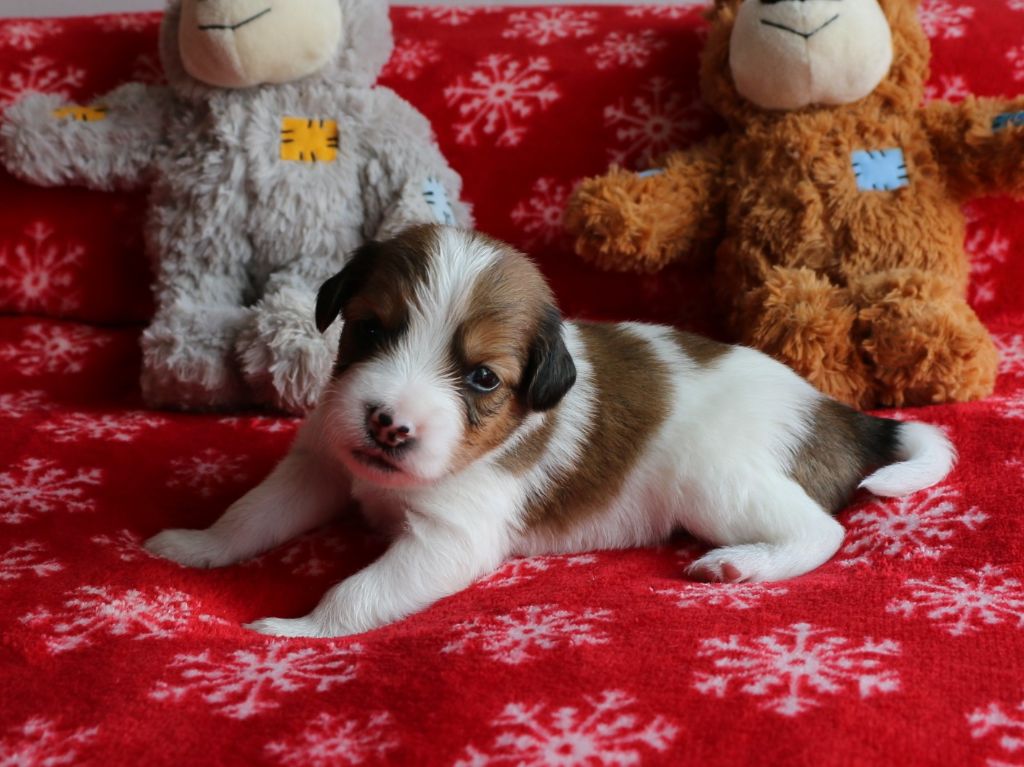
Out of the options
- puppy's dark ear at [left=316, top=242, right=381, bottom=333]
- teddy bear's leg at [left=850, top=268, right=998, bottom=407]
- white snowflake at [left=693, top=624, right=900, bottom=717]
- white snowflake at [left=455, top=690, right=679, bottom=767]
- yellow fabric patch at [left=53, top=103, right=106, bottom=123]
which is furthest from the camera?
yellow fabric patch at [left=53, top=103, right=106, bottom=123]

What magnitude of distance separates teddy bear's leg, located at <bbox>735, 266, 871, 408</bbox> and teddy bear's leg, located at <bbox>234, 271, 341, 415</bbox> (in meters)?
1.03

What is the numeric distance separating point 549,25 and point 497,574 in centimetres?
188

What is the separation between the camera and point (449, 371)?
5.57 ft

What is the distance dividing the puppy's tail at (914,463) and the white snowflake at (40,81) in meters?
2.44

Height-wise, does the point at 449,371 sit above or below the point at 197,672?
above

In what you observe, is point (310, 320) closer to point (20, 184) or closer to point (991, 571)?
point (20, 184)

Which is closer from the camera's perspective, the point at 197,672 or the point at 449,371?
the point at 197,672

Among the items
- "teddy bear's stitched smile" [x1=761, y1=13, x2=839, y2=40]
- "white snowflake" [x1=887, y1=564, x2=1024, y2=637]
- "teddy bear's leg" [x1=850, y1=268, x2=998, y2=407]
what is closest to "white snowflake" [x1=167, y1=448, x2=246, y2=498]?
"white snowflake" [x1=887, y1=564, x2=1024, y2=637]

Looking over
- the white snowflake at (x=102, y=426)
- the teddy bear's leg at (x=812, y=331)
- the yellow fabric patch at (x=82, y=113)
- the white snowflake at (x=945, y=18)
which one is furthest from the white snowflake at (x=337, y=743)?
the white snowflake at (x=945, y=18)

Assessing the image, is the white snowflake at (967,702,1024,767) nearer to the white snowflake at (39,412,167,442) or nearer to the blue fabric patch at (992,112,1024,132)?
the blue fabric patch at (992,112,1024,132)

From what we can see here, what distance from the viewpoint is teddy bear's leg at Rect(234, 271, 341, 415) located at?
2453 mm

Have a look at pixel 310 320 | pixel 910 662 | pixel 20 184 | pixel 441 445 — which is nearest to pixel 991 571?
pixel 910 662

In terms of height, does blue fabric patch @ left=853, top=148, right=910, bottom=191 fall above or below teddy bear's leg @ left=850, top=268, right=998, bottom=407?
above

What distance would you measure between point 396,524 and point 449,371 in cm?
39
